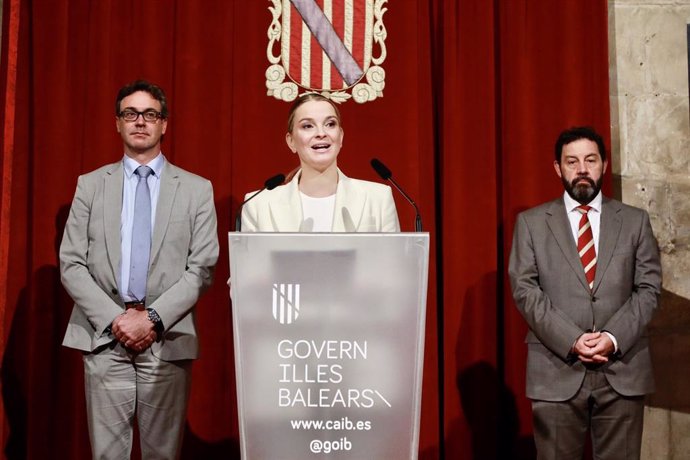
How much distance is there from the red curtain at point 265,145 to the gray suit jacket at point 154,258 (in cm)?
103

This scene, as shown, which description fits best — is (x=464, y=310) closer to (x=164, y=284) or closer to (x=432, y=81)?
(x=432, y=81)

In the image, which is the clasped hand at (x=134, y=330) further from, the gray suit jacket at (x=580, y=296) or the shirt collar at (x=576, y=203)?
the shirt collar at (x=576, y=203)

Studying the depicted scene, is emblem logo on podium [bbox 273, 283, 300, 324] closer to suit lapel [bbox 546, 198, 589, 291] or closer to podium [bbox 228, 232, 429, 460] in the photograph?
podium [bbox 228, 232, 429, 460]

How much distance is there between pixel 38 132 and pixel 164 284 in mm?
1604

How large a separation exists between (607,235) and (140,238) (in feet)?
5.95

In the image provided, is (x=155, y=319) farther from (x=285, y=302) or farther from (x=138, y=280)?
(x=285, y=302)

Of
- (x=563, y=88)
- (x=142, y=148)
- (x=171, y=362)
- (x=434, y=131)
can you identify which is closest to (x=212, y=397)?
(x=171, y=362)

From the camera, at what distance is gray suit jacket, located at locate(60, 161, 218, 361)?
113 inches

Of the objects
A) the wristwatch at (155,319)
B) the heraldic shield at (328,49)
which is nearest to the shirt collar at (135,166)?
the wristwatch at (155,319)

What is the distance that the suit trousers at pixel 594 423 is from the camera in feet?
10.00

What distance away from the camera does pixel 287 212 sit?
2.97 m

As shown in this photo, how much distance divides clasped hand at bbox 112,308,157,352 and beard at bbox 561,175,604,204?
5.69 feet

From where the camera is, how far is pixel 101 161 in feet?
13.3

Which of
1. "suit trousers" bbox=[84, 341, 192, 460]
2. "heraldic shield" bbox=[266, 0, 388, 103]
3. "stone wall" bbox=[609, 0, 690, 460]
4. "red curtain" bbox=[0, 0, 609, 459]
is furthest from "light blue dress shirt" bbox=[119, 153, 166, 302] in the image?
"stone wall" bbox=[609, 0, 690, 460]
